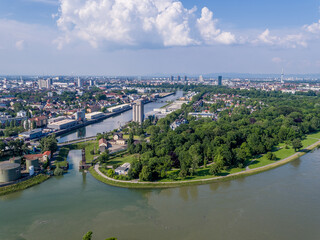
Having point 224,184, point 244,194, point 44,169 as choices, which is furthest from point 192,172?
point 44,169

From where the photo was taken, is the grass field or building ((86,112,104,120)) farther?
building ((86,112,104,120))

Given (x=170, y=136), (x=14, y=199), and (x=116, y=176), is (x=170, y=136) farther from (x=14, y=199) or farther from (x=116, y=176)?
(x=14, y=199)

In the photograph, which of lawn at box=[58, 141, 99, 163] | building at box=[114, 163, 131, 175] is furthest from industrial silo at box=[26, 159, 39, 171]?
building at box=[114, 163, 131, 175]

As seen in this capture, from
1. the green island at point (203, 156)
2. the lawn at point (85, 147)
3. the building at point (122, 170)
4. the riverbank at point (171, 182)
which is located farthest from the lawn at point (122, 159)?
the building at point (122, 170)

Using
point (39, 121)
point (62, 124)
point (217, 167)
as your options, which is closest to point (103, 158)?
point (217, 167)

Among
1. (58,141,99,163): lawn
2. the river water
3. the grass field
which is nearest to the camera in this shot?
the river water

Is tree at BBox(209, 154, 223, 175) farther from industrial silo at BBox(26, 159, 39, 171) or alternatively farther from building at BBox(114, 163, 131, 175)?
industrial silo at BBox(26, 159, 39, 171)

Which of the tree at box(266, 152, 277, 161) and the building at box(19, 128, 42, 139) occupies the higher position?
the building at box(19, 128, 42, 139)
